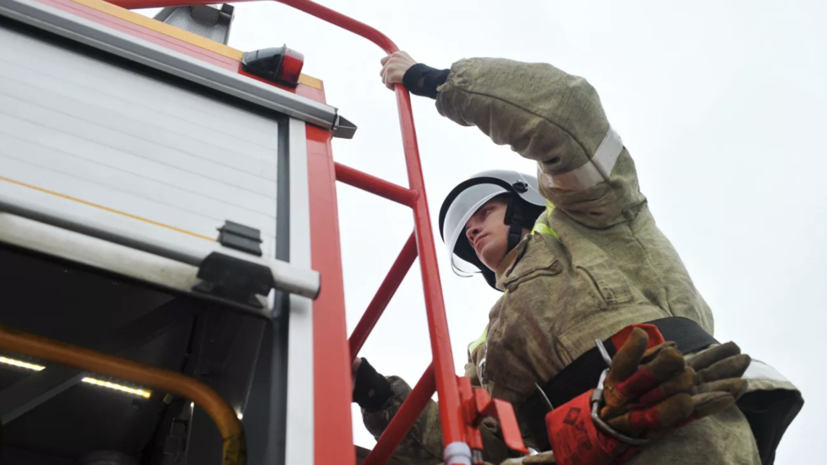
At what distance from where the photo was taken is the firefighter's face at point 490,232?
294 cm

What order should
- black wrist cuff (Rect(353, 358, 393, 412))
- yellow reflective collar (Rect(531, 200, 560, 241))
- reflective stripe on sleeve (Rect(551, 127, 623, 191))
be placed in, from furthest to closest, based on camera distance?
black wrist cuff (Rect(353, 358, 393, 412)), yellow reflective collar (Rect(531, 200, 560, 241)), reflective stripe on sleeve (Rect(551, 127, 623, 191))

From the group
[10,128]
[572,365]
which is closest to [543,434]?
[572,365]

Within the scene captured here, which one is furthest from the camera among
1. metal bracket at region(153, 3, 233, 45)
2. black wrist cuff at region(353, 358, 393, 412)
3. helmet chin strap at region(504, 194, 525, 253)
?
helmet chin strap at region(504, 194, 525, 253)

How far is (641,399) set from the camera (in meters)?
1.47

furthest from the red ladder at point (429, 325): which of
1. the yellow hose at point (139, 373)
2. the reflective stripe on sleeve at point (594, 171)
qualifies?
the reflective stripe on sleeve at point (594, 171)

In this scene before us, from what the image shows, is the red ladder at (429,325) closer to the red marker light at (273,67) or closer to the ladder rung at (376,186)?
the ladder rung at (376,186)

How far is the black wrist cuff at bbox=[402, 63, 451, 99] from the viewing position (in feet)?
7.73

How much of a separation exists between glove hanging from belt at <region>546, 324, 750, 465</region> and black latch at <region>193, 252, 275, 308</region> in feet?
2.71

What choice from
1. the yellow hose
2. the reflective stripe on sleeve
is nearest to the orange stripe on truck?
the yellow hose

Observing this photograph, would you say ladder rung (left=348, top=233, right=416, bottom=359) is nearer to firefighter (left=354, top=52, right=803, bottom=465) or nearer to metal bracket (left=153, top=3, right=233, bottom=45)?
firefighter (left=354, top=52, right=803, bottom=465)

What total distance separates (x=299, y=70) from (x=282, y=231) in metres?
0.76

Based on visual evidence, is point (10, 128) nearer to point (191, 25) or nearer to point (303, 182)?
point (303, 182)

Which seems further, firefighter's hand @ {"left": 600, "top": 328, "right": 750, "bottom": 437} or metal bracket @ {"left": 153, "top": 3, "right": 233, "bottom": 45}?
metal bracket @ {"left": 153, "top": 3, "right": 233, "bottom": 45}

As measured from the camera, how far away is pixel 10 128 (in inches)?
48.3
